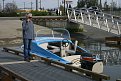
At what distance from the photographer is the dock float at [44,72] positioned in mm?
9461

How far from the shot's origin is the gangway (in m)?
31.0

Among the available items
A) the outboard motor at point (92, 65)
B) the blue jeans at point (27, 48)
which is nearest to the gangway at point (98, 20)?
the blue jeans at point (27, 48)

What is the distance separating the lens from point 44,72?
1048cm

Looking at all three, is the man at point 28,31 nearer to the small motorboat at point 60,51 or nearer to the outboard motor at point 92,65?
the small motorboat at point 60,51

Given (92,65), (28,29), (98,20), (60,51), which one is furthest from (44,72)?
(98,20)

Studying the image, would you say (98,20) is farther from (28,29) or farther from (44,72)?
(44,72)

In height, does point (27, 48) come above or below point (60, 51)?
above

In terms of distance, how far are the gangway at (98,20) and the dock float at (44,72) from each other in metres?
19.1

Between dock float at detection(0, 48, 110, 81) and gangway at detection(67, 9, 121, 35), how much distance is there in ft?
62.7

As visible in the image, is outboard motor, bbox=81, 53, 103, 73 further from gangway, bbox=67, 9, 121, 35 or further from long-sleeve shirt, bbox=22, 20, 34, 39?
gangway, bbox=67, 9, 121, 35

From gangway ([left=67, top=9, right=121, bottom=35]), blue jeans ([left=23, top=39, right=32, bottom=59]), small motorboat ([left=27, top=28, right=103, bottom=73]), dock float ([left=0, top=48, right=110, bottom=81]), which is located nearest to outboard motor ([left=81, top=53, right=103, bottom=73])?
dock float ([left=0, top=48, right=110, bottom=81])

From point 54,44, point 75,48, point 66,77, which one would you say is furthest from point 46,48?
point 66,77

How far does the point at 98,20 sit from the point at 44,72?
2364 centimetres

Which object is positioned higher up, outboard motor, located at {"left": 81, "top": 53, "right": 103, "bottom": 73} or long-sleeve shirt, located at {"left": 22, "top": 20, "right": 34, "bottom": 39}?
long-sleeve shirt, located at {"left": 22, "top": 20, "right": 34, "bottom": 39}
